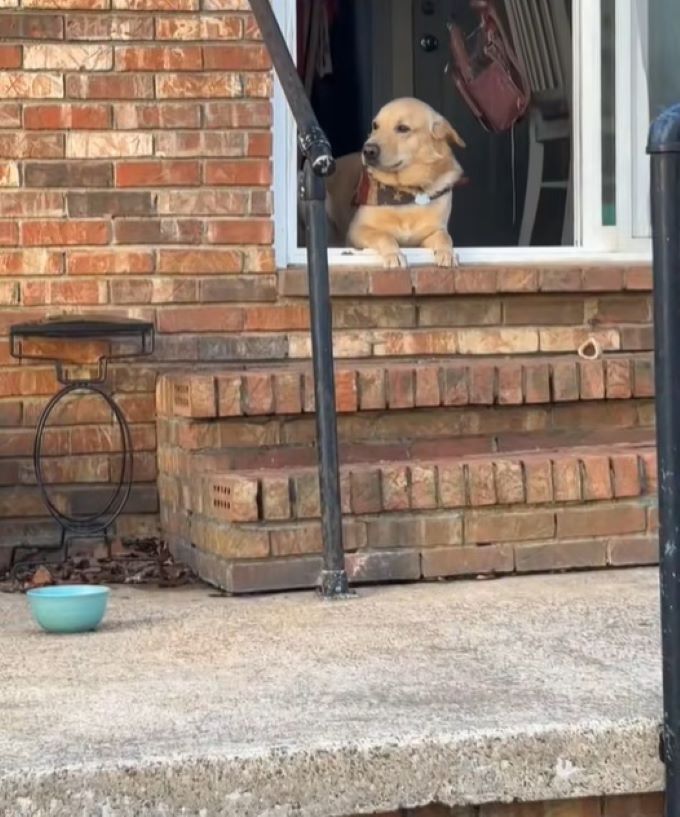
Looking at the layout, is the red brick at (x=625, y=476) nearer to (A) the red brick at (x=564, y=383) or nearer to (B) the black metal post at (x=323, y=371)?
(A) the red brick at (x=564, y=383)

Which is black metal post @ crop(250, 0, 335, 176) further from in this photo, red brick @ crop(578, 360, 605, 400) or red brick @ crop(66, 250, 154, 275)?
red brick @ crop(578, 360, 605, 400)

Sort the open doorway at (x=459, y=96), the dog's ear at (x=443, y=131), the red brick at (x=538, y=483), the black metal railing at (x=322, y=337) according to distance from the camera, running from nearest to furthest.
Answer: the black metal railing at (x=322, y=337)
the red brick at (x=538, y=483)
the dog's ear at (x=443, y=131)
the open doorway at (x=459, y=96)

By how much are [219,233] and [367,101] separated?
1783 mm

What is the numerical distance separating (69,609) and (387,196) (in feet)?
7.29

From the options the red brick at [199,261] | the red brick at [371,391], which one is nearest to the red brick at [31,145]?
the red brick at [199,261]

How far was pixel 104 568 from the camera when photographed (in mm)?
4238

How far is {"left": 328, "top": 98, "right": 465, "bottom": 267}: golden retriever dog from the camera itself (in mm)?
4906

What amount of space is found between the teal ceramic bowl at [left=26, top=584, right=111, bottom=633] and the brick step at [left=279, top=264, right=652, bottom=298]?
1458mm

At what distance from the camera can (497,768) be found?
2439 millimetres

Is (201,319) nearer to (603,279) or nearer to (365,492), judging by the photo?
Answer: (365,492)

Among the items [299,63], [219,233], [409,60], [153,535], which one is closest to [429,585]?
[153,535]

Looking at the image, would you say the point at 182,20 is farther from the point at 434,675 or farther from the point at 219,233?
the point at 434,675

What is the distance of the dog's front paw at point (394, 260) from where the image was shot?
4605 millimetres

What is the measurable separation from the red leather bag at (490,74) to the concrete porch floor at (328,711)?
2.80 meters
